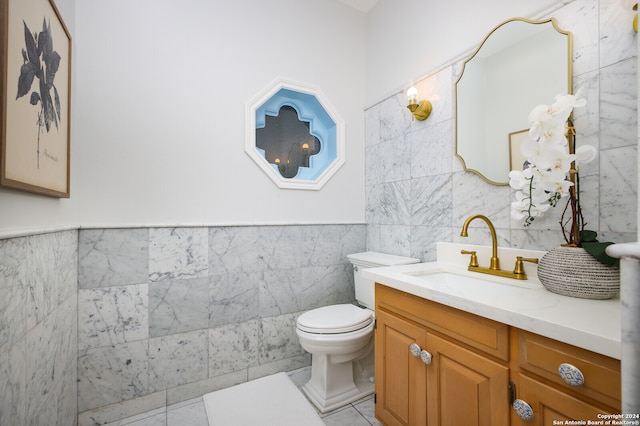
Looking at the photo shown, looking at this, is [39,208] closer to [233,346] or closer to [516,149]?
[233,346]

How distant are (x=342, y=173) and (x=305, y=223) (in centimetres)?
54

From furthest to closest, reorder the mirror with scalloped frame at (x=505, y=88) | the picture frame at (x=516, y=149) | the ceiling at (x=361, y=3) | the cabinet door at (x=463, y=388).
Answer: the ceiling at (x=361, y=3) → the picture frame at (x=516, y=149) → the mirror with scalloped frame at (x=505, y=88) → the cabinet door at (x=463, y=388)

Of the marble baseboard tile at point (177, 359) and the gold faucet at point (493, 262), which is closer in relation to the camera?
the gold faucet at point (493, 262)

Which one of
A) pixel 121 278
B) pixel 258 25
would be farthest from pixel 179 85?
pixel 121 278

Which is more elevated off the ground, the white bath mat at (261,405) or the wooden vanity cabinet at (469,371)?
the wooden vanity cabinet at (469,371)

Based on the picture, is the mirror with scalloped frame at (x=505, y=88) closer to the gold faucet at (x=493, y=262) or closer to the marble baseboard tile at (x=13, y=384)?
the gold faucet at (x=493, y=262)

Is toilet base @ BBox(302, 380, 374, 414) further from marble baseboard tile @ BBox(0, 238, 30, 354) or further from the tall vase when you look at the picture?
marble baseboard tile @ BBox(0, 238, 30, 354)

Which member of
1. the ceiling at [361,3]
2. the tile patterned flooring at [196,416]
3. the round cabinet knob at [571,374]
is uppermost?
the ceiling at [361,3]

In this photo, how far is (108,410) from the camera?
5.23ft

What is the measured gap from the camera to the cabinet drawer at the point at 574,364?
26.2 inches

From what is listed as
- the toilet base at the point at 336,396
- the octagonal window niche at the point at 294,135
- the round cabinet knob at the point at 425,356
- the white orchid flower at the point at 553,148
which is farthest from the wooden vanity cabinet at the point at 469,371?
the octagonal window niche at the point at 294,135

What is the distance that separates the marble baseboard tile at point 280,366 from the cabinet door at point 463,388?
117 cm

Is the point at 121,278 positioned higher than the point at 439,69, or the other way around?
the point at 439,69

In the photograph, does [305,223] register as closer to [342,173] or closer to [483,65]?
[342,173]
